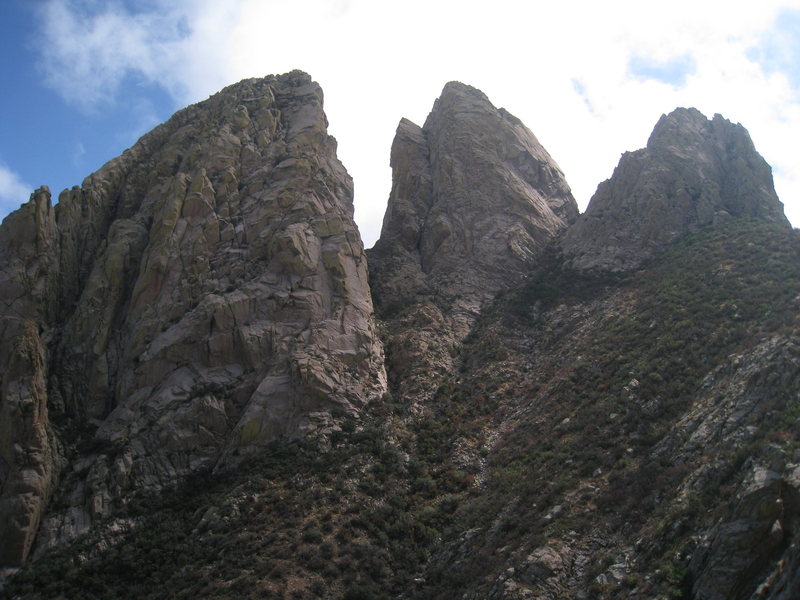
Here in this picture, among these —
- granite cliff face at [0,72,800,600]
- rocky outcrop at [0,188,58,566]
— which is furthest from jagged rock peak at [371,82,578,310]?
rocky outcrop at [0,188,58,566]

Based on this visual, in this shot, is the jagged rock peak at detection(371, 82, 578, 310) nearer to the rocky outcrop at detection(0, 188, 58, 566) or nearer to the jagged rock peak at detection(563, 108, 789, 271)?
the jagged rock peak at detection(563, 108, 789, 271)

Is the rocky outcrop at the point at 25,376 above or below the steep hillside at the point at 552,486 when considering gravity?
above

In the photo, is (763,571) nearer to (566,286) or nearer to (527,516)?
(527,516)

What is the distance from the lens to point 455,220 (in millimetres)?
58719

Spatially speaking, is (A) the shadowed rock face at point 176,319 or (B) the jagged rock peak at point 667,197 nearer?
(A) the shadowed rock face at point 176,319

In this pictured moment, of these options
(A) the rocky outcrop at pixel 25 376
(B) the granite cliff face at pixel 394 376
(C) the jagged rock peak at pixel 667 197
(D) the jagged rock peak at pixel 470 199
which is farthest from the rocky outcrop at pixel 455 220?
(A) the rocky outcrop at pixel 25 376

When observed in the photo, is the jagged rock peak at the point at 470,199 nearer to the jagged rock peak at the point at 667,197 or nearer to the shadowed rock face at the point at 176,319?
the jagged rock peak at the point at 667,197

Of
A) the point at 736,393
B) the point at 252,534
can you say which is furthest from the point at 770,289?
the point at 252,534

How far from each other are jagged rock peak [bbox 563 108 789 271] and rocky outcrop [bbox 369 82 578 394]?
532 centimetres

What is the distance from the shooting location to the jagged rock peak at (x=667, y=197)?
176ft

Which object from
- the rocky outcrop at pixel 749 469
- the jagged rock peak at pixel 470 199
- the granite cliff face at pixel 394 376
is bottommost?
the rocky outcrop at pixel 749 469

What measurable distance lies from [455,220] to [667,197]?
56.2ft

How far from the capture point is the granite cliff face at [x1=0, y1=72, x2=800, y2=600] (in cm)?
2517

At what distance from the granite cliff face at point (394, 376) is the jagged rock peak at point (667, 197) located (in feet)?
0.85
